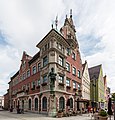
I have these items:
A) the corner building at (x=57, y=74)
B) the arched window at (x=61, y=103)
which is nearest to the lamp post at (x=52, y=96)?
the corner building at (x=57, y=74)

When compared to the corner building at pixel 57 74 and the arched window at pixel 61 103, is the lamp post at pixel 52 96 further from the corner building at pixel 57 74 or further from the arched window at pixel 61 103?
the arched window at pixel 61 103

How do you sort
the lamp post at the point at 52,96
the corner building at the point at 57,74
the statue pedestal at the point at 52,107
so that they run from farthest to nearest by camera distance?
the corner building at the point at 57,74 → the lamp post at the point at 52,96 → the statue pedestal at the point at 52,107

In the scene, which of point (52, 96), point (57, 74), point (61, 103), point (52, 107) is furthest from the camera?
point (61, 103)

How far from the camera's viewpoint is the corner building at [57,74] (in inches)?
1173

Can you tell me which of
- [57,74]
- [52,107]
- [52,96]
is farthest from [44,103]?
[57,74]

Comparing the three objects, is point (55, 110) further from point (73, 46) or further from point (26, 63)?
point (26, 63)

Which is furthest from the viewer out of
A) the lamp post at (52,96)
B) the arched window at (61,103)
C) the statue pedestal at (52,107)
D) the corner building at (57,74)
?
the arched window at (61,103)

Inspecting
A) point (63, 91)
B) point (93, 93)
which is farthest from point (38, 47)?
point (93, 93)

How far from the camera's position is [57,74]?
30.0 m

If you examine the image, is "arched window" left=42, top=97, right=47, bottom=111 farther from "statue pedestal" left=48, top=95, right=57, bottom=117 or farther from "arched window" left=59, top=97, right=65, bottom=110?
"arched window" left=59, top=97, right=65, bottom=110

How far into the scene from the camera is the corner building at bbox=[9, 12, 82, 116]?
29.8 meters

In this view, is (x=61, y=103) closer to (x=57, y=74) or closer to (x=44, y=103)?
(x=44, y=103)

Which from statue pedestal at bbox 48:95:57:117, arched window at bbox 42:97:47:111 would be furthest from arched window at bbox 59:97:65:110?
arched window at bbox 42:97:47:111

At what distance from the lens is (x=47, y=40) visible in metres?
31.7
